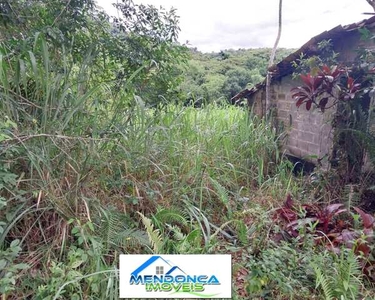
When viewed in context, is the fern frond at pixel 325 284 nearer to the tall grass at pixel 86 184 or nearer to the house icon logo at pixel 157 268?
the tall grass at pixel 86 184

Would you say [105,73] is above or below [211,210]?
above

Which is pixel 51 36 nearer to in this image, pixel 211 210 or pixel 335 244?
pixel 211 210

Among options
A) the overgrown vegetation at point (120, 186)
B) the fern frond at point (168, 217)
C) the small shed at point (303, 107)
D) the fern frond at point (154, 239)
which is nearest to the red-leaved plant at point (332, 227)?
the overgrown vegetation at point (120, 186)

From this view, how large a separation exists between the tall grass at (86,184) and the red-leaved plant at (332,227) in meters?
0.46

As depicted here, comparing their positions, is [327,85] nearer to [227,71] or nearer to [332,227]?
[332,227]

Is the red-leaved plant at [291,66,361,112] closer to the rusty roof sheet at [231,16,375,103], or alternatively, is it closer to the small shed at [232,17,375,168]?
the small shed at [232,17,375,168]

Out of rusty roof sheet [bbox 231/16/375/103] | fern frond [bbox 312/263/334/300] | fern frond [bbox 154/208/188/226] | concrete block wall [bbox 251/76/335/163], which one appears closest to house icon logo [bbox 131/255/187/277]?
fern frond [bbox 154/208/188/226]

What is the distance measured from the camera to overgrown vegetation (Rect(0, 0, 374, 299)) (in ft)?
6.50

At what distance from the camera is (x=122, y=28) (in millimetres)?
3539

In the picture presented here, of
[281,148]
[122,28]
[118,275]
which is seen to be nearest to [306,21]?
[281,148]

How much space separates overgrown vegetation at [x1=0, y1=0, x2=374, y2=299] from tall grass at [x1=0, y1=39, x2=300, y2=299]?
0.4 inches

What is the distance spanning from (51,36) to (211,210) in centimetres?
224

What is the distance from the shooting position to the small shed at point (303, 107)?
13.6 feet

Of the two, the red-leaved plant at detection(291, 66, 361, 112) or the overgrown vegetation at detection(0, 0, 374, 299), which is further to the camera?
the red-leaved plant at detection(291, 66, 361, 112)
